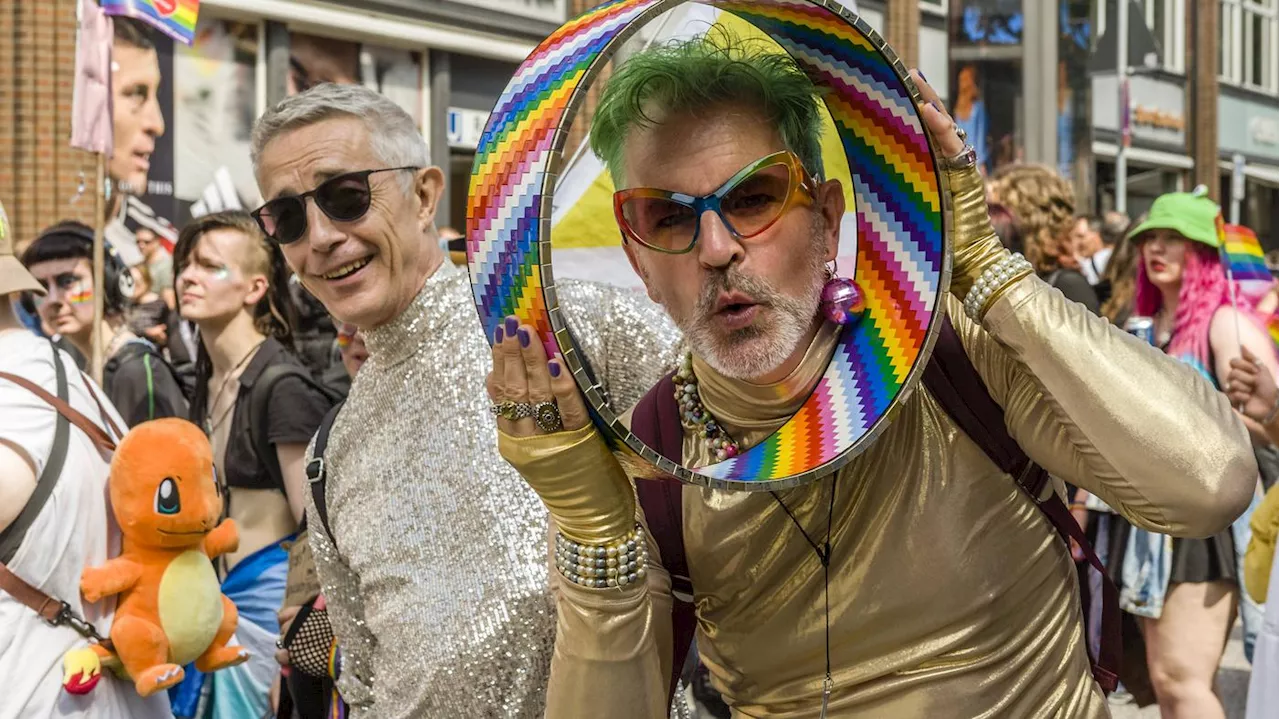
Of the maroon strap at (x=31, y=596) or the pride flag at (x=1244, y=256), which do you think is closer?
the maroon strap at (x=31, y=596)

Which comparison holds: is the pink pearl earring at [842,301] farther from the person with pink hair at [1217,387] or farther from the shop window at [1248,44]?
the shop window at [1248,44]

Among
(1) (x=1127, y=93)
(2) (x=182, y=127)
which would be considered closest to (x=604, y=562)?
(2) (x=182, y=127)

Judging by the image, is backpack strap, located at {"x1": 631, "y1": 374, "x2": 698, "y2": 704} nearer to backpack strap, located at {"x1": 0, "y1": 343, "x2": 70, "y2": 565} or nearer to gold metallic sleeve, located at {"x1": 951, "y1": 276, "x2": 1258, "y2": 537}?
gold metallic sleeve, located at {"x1": 951, "y1": 276, "x2": 1258, "y2": 537}

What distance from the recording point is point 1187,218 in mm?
5051

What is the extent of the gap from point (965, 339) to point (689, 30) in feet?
1.74

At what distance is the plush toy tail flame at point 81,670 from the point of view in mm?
3162

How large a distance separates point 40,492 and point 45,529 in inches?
3.3

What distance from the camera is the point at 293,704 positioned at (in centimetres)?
342

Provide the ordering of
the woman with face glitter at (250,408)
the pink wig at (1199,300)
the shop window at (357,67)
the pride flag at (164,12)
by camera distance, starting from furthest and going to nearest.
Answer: the shop window at (357,67)
the pride flag at (164,12)
the pink wig at (1199,300)
the woman with face glitter at (250,408)

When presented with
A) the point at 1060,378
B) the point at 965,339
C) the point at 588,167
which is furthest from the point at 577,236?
the point at 1060,378

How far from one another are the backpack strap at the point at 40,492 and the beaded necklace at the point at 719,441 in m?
1.86

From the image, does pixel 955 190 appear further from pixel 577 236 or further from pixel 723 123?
pixel 577 236

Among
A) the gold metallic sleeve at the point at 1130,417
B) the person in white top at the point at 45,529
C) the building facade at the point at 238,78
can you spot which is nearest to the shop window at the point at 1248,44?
the building facade at the point at 238,78

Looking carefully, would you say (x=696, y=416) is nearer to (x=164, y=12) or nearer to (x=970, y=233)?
(x=970, y=233)
